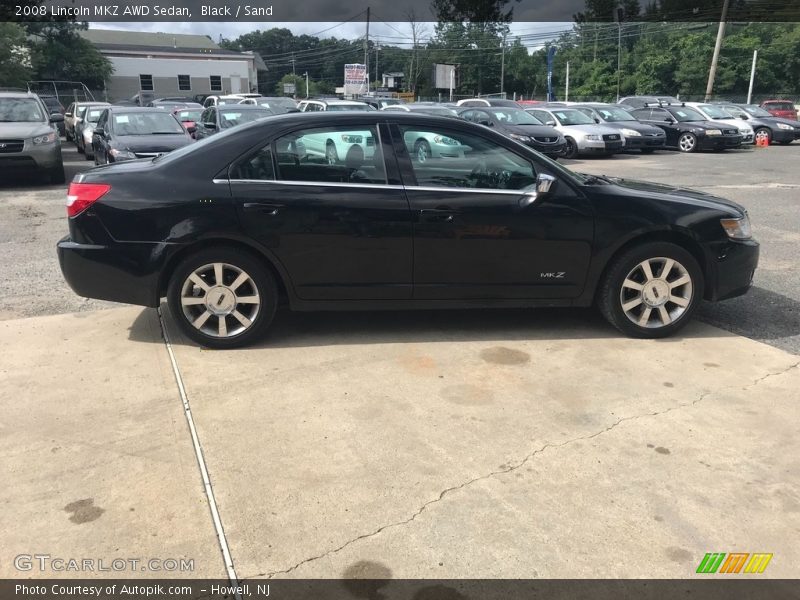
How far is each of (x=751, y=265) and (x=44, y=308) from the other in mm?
5649

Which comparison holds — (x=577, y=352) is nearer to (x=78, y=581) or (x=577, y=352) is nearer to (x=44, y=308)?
(x=78, y=581)

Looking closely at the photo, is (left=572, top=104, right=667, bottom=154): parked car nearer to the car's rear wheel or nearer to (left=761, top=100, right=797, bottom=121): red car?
the car's rear wheel

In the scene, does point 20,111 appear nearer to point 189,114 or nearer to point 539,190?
point 189,114

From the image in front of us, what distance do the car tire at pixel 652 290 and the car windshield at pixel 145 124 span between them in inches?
394

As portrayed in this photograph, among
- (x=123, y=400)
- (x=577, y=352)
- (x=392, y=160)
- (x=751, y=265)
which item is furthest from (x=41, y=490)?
(x=751, y=265)

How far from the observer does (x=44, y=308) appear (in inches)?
221

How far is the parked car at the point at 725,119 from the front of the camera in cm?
2275

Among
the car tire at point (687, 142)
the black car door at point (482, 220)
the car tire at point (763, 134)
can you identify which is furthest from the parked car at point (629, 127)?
the black car door at point (482, 220)

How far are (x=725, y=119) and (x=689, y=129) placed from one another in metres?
2.31

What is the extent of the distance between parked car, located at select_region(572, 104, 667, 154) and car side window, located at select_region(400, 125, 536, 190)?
16.9 meters

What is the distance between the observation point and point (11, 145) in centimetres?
1202

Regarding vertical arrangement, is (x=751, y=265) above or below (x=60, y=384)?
above

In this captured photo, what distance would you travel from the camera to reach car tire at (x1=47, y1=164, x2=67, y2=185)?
42.2ft

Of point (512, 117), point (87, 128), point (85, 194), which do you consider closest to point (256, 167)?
point (85, 194)
